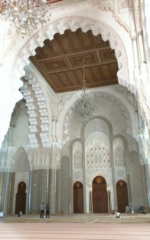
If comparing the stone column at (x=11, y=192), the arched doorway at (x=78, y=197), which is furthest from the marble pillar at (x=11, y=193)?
the arched doorway at (x=78, y=197)

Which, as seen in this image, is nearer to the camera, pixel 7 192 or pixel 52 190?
pixel 52 190

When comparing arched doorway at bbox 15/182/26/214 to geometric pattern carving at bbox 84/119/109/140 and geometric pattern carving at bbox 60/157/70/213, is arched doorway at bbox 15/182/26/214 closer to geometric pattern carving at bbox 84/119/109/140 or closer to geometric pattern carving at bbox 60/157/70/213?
geometric pattern carving at bbox 60/157/70/213

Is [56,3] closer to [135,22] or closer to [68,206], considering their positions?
[135,22]

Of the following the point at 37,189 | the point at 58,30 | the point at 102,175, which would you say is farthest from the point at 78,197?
the point at 58,30

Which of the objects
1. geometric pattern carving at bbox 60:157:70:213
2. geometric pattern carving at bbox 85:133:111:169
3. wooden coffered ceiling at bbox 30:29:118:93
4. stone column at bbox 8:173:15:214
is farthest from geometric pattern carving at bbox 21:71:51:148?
geometric pattern carving at bbox 85:133:111:169

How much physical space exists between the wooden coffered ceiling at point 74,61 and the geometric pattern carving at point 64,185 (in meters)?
3.39

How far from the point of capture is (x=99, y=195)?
367 inches

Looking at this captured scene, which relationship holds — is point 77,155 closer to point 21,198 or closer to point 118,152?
point 118,152

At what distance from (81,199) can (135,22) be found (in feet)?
23.7

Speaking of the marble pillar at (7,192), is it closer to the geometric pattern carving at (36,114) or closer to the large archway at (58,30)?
the geometric pattern carving at (36,114)

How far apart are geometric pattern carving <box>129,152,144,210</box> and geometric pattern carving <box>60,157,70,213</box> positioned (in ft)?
9.07

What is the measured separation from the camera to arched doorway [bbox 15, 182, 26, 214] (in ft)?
30.9

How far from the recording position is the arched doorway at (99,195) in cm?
912

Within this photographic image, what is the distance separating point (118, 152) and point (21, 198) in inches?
186
